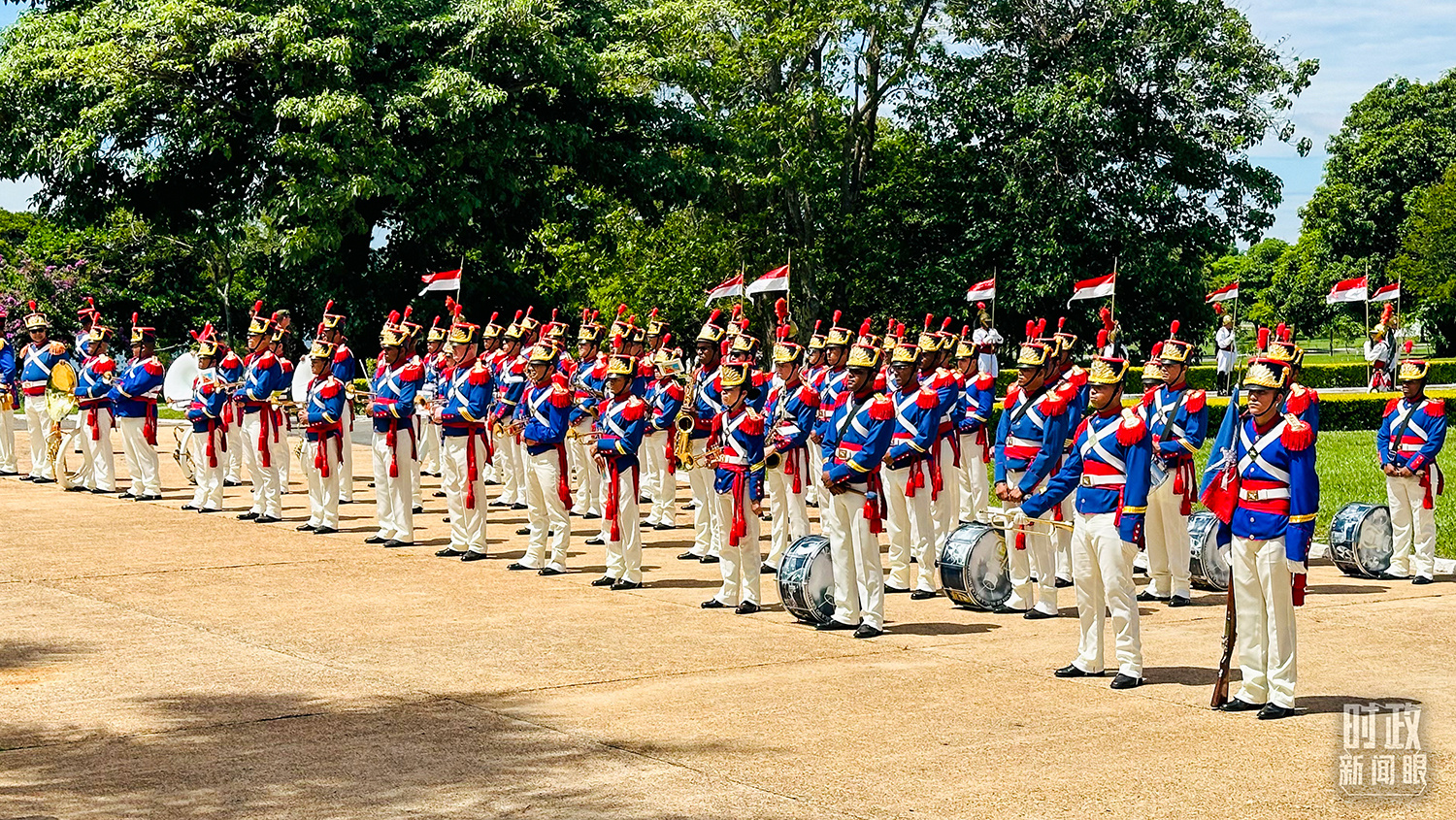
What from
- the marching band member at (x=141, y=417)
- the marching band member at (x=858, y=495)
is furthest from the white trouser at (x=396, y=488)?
the marching band member at (x=858, y=495)

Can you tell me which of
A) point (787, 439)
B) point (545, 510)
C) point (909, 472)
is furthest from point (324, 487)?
point (909, 472)

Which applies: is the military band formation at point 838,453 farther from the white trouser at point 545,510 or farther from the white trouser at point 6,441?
the white trouser at point 6,441

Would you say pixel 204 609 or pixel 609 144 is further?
pixel 609 144

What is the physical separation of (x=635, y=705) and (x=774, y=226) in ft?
96.9

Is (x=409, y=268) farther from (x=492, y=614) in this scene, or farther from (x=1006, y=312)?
(x=492, y=614)

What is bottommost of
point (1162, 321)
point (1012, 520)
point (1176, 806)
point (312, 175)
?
point (1176, 806)

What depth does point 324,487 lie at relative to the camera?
1762 cm

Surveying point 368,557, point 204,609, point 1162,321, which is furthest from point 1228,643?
point 1162,321

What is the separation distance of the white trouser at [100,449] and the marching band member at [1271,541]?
16.0m

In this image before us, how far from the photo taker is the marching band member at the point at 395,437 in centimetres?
1667

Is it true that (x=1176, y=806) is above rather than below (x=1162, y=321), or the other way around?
below

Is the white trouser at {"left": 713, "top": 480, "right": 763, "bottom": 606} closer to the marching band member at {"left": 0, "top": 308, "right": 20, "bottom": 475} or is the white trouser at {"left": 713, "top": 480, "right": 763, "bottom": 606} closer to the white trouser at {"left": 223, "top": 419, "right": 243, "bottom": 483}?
the white trouser at {"left": 223, "top": 419, "right": 243, "bottom": 483}

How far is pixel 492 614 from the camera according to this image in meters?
12.6

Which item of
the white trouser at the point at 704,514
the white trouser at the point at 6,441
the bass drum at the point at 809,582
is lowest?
the bass drum at the point at 809,582
